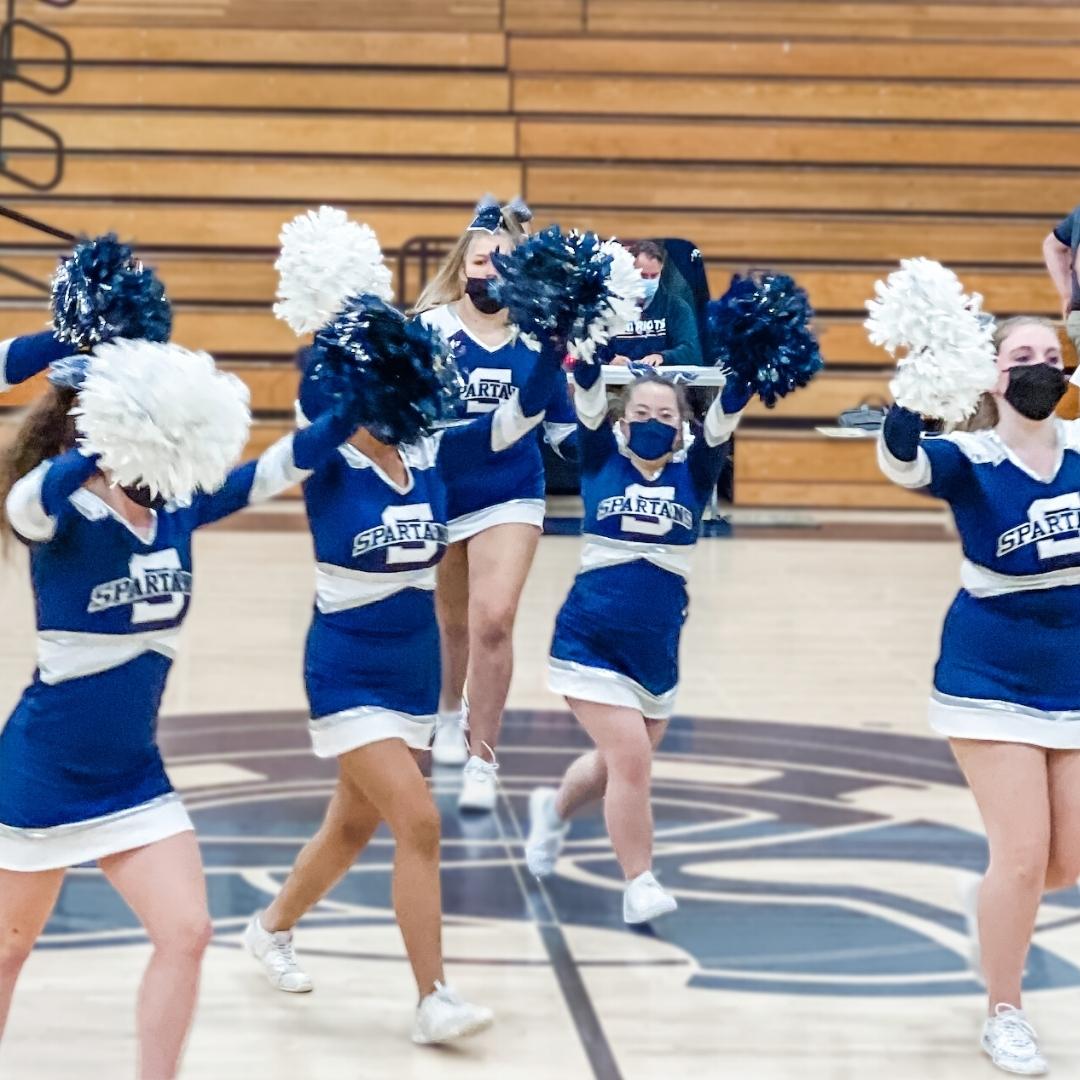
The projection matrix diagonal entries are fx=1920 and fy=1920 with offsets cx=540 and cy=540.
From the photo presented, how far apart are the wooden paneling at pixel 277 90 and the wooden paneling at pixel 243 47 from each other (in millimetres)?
75

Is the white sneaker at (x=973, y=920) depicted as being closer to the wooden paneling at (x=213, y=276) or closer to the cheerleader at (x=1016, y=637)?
the cheerleader at (x=1016, y=637)

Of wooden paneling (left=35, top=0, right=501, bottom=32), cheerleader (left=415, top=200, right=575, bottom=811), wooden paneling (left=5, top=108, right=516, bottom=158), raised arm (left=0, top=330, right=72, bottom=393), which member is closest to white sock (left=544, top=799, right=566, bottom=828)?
cheerleader (left=415, top=200, right=575, bottom=811)

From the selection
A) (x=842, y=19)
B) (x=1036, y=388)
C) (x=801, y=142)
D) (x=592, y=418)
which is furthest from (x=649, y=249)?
(x=842, y=19)

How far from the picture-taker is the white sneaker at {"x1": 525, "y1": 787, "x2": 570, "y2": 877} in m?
4.30

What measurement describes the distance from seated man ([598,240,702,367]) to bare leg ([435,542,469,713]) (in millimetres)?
847

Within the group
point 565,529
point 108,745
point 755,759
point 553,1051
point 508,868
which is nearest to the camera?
point 108,745

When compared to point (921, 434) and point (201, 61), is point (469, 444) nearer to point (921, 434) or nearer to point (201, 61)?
point (921, 434)

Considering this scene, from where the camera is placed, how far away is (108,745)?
283 cm

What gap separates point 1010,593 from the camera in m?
3.40

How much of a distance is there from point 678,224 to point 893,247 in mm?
1362

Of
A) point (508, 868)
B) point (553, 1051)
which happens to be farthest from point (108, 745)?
point (508, 868)

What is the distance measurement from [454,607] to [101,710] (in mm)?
1934

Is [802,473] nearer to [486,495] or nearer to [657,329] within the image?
[486,495]

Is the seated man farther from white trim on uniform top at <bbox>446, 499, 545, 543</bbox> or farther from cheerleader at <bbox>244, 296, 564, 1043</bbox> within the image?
white trim on uniform top at <bbox>446, 499, 545, 543</bbox>
